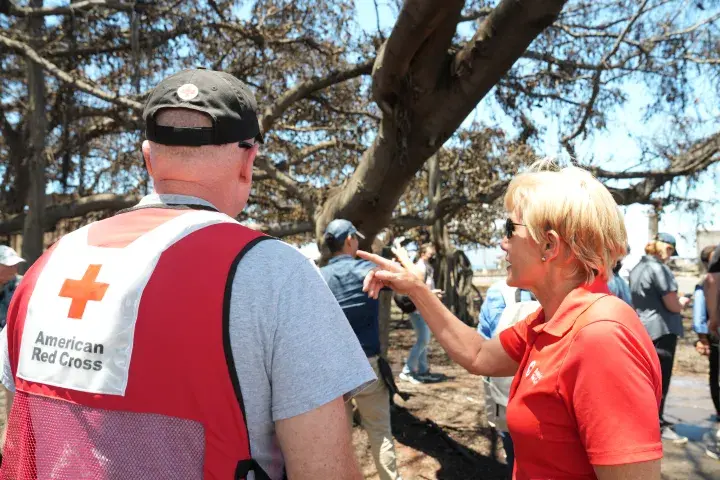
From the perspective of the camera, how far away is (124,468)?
1.00 m

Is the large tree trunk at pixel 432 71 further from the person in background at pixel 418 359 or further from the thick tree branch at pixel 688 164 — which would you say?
the thick tree branch at pixel 688 164

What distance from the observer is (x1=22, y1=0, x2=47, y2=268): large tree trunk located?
754 cm

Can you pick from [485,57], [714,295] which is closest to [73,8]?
[485,57]

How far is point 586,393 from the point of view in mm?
1409

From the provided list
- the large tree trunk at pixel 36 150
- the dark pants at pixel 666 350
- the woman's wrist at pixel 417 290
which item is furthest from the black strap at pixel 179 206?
the large tree trunk at pixel 36 150

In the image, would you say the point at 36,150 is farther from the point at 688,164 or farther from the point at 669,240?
the point at 688,164

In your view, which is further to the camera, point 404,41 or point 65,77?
point 65,77

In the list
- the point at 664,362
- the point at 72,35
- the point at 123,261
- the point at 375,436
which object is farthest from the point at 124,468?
the point at 72,35

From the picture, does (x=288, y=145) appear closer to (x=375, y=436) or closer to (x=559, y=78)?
(x=559, y=78)

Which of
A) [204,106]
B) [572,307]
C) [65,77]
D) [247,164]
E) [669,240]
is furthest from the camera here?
[65,77]

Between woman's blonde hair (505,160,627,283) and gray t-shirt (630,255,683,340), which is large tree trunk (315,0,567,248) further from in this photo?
gray t-shirt (630,255,683,340)

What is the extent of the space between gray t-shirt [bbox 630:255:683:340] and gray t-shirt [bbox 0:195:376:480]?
493 centimetres

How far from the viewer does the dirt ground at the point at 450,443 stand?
482cm

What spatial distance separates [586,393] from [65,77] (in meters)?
6.36
